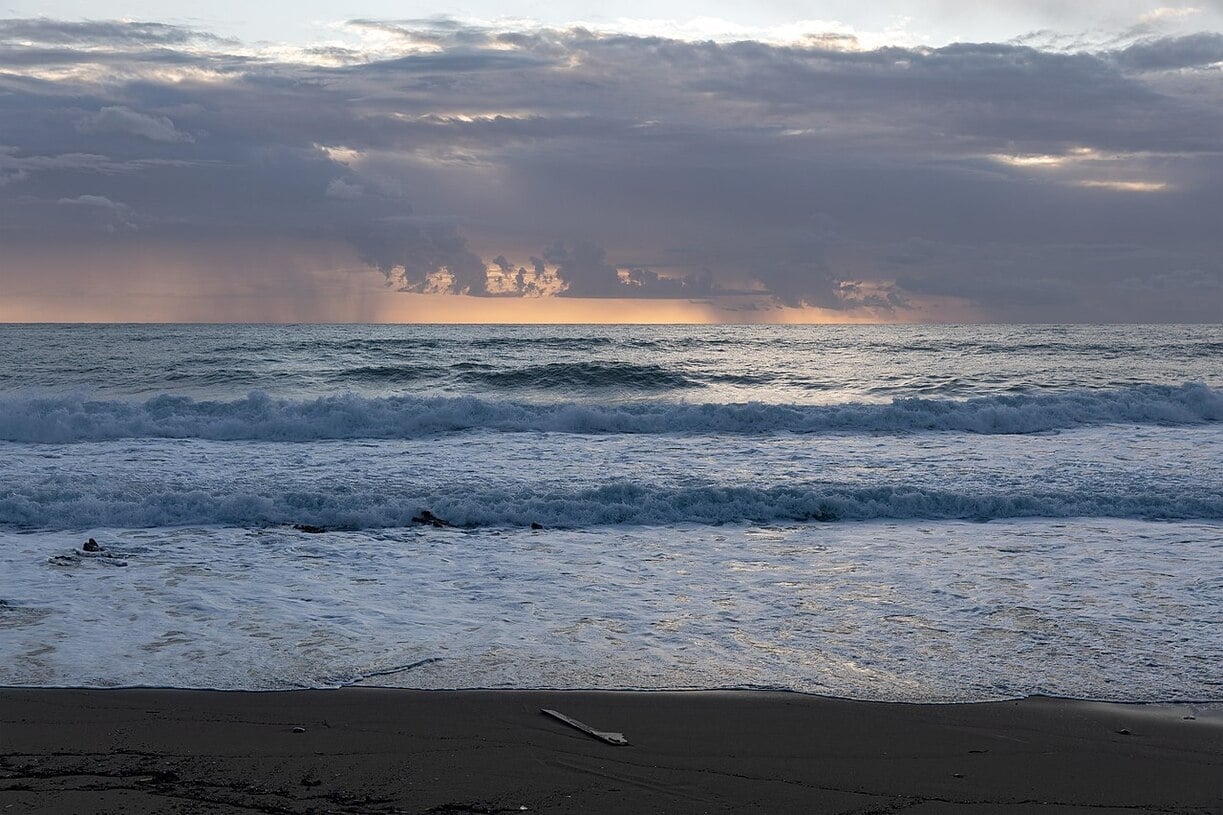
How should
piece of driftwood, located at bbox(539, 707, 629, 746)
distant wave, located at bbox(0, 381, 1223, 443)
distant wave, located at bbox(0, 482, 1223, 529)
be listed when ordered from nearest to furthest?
piece of driftwood, located at bbox(539, 707, 629, 746), distant wave, located at bbox(0, 482, 1223, 529), distant wave, located at bbox(0, 381, 1223, 443)

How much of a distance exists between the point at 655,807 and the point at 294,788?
1.60 m

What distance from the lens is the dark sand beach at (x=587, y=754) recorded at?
4.22m

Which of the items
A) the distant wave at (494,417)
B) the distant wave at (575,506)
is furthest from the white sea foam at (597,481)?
the distant wave at (494,417)

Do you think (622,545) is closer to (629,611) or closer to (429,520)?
(429,520)

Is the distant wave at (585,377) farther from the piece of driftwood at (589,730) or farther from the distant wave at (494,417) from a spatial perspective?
the piece of driftwood at (589,730)

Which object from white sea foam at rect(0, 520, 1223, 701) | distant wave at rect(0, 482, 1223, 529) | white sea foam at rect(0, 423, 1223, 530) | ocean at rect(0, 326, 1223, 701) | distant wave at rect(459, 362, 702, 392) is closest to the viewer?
white sea foam at rect(0, 520, 1223, 701)

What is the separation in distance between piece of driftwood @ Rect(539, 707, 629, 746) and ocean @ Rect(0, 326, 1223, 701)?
1.62ft

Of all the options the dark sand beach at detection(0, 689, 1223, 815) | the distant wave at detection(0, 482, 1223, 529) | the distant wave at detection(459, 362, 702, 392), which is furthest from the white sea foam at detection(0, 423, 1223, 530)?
the distant wave at detection(459, 362, 702, 392)

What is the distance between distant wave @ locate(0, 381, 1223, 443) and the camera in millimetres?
18203

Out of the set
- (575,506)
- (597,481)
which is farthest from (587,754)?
(597,481)

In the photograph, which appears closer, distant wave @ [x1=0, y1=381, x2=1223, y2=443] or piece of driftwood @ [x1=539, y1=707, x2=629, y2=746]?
piece of driftwood @ [x1=539, y1=707, x2=629, y2=746]

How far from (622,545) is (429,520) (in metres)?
2.45

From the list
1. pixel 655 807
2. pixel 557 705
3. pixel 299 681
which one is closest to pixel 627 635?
pixel 557 705

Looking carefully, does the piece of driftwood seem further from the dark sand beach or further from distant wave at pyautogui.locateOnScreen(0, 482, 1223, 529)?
distant wave at pyautogui.locateOnScreen(0, 482, 1223, 529)
